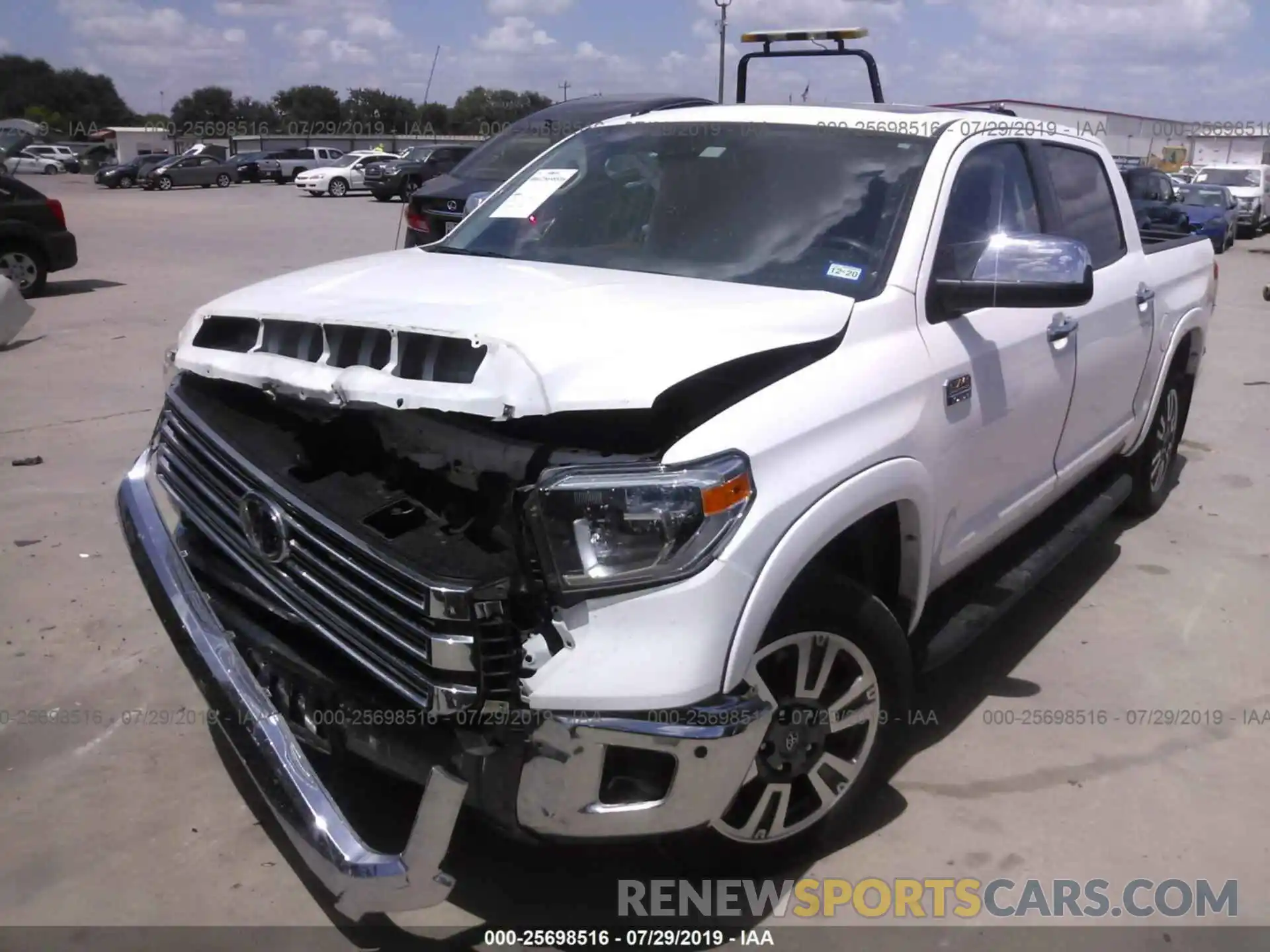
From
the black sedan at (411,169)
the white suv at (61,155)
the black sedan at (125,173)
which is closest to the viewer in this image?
the black sedan at (411,169)

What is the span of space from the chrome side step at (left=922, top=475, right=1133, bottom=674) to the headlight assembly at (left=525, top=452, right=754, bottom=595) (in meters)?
1.29

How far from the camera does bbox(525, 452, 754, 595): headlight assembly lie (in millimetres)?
2385

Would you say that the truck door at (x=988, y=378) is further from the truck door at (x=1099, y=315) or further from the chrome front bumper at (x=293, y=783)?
the chrome front bumper at (x=293, y=783)

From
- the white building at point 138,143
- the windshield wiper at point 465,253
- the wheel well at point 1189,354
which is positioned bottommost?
the wheel well at point 1189,354

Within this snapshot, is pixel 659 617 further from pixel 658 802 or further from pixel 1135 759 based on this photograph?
pixel 1135 759

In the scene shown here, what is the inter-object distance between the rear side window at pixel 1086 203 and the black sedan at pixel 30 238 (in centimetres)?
1111

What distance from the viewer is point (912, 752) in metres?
3.75

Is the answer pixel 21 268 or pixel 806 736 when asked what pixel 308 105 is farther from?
pixel 806 736

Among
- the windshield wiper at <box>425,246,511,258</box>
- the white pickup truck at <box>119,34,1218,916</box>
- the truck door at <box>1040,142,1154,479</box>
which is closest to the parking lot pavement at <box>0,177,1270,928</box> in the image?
the white pickup truck at <box>119,34,1218,916</box>

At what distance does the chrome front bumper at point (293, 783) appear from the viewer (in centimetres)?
236

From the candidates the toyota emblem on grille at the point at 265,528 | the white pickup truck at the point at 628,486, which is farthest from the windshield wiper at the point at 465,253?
the toyota emblem on grille at the point at 265,528

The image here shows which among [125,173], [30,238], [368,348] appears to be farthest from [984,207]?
[125,173]

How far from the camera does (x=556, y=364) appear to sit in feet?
8.12

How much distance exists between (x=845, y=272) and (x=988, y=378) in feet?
1.87
